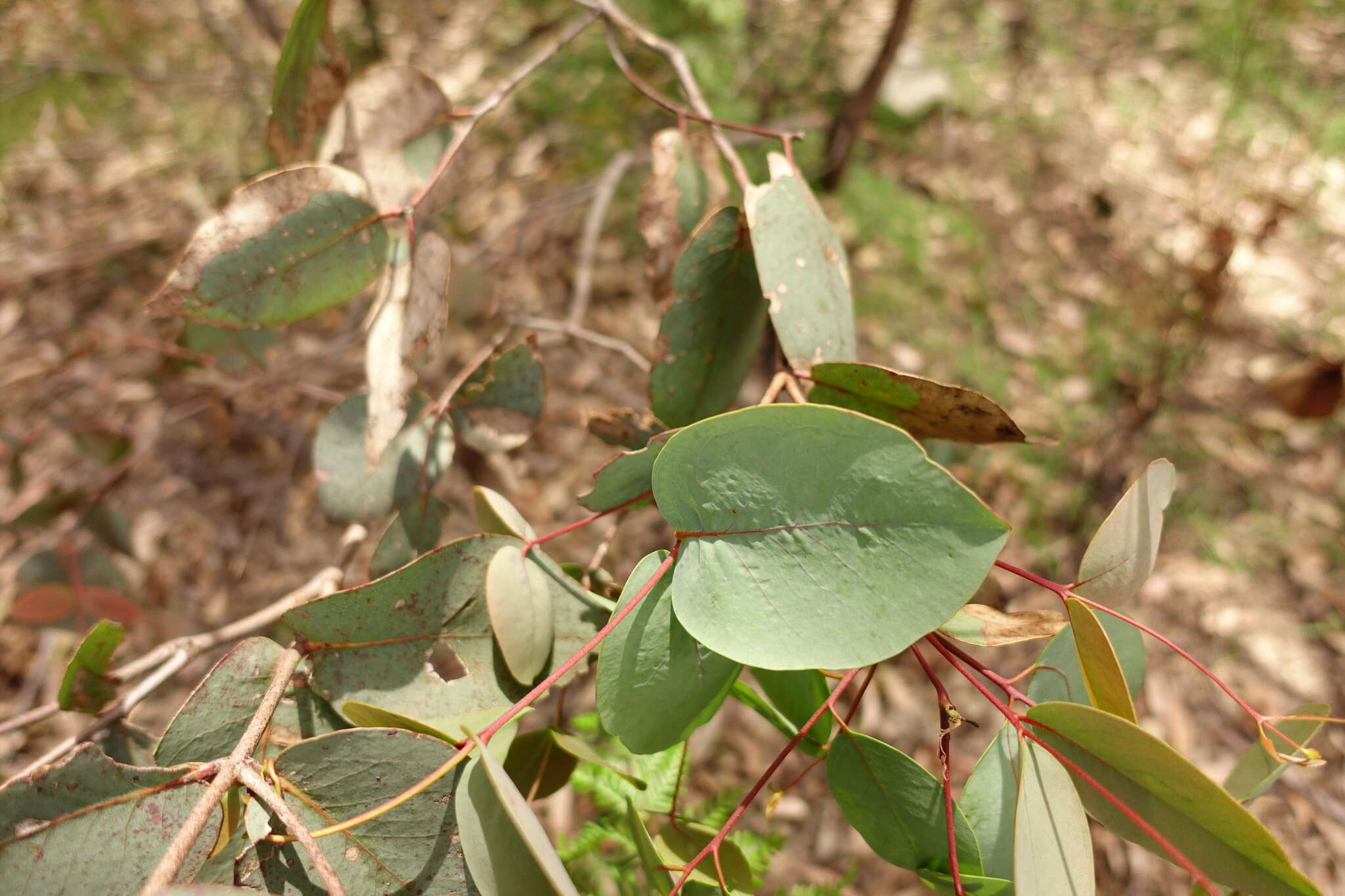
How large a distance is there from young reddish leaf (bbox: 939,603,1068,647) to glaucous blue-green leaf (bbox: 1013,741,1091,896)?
0.06m

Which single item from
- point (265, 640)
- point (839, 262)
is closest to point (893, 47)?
point (839, 262)

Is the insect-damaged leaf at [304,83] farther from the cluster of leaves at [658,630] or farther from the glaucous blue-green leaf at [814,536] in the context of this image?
the glaucous blue-green leaf at [814,536]

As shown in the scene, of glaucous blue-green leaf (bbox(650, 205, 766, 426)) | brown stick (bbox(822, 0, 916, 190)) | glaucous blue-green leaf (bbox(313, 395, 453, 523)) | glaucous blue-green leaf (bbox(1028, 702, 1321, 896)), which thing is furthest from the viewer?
brown stick (bbox(822, 0, 916, 190))

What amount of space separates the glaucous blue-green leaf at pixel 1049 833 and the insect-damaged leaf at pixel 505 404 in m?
0.51

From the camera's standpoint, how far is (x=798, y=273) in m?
0.55

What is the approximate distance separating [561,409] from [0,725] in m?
1.16

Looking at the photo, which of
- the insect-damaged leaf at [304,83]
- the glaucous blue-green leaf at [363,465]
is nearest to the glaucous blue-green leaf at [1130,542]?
the glaucous blue-green leaf at [363,465]

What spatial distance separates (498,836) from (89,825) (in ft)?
0.84

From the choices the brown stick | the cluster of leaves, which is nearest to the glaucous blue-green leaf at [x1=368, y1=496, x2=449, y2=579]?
the cluster of leaves

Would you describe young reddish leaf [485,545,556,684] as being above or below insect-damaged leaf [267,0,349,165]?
below

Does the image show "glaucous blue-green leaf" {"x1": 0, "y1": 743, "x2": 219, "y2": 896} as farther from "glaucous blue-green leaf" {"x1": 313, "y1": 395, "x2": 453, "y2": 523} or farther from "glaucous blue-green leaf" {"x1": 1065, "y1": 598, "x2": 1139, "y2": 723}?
"glaucous blue-green leaf" {"x1": 1065, "y1": 598, "x2": 1139, "y2": 723}

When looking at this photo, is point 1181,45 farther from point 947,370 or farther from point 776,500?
point 776,500

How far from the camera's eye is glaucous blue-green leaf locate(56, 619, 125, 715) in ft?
2.01

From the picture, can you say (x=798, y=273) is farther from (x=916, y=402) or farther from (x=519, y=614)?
(x=519, y=614)
